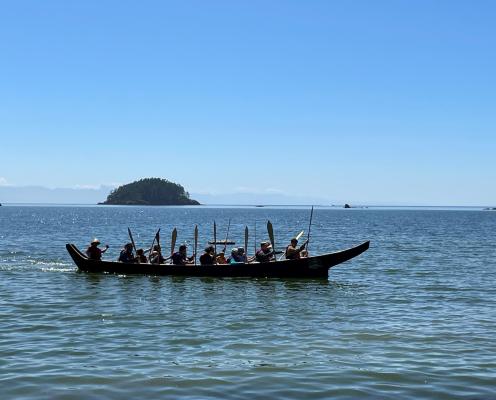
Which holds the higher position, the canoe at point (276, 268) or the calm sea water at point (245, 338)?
the canoe at point (276, 268)

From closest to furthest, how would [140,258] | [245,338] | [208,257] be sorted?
1. [245,338]
2. [208,257]
3. [140,258]

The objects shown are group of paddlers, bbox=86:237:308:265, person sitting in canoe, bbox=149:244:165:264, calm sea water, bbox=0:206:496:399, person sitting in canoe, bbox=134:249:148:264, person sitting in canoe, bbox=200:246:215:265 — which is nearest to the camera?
calm sea water, bbox=0:206:496:399

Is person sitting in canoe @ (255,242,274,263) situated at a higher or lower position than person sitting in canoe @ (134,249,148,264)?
higher

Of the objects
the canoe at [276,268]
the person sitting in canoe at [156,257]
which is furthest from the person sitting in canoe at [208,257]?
the person sitting in canoe at [156,257]

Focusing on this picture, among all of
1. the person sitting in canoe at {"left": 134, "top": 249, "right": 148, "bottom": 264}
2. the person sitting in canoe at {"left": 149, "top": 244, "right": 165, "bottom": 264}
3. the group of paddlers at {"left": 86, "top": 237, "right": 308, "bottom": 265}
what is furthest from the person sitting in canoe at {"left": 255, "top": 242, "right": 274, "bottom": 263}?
the person sitting in canoe at {"left": 134, "top": 249, "right": 148, "bottom": 264}

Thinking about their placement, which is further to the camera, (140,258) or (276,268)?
(140,258)

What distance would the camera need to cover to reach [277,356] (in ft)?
44.4

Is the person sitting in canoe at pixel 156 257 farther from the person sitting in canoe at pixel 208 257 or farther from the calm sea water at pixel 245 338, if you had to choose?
the person sitting in canoe at pixel 208 257

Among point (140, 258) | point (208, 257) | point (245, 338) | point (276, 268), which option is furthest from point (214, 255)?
point (245, 338)

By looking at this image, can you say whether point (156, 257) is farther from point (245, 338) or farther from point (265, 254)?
point (245, 338)

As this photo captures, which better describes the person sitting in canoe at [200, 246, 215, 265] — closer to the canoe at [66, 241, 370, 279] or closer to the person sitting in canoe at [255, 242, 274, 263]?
the canoe at [66, 241, 370, 279]

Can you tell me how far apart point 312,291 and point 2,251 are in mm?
28288

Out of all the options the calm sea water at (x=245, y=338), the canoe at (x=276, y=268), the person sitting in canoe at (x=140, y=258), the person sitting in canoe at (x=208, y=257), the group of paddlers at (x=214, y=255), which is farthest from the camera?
the person sitting in canoe at (x=140, y=258)

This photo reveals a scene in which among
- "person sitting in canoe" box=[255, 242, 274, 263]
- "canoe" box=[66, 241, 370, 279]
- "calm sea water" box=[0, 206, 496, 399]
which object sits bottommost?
"calm sea water" box=[0, 206, 496, 399]
